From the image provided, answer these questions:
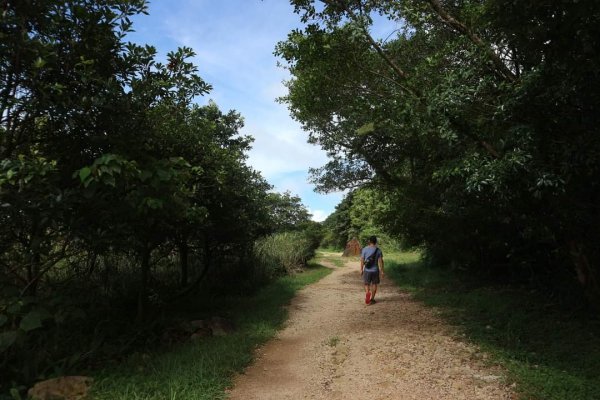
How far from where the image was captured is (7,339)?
14.8ft

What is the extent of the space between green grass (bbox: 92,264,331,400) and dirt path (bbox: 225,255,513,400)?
0.77ft

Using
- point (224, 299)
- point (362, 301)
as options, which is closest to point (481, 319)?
point (362, 301)

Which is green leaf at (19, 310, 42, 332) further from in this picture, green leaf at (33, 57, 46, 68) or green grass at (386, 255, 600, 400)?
green grass at (386, 255, 600, 400)

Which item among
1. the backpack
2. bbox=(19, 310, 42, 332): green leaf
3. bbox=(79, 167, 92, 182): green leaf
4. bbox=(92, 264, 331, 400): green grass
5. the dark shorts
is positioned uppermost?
bbox=(79, 167, 92, 182): green leaf

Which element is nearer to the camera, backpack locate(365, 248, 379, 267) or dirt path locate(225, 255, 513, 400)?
dirt path locate(225, 255, 513, 400)

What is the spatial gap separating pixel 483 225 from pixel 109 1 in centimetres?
887

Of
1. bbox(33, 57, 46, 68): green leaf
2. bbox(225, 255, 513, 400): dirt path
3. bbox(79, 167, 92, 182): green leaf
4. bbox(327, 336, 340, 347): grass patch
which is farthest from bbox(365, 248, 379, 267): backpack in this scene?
bbox(33, 57, 46, 68): green leaf

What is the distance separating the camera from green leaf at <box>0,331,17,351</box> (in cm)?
446

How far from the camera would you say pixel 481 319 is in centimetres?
818

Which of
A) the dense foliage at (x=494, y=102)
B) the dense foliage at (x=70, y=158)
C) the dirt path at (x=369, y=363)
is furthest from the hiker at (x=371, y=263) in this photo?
the dense foliage at (x=70, y=158)

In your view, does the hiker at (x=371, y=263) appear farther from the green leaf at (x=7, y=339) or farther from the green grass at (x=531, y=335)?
the green leaf at (x=7, y=339)

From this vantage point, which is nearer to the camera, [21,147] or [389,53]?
[21,147]

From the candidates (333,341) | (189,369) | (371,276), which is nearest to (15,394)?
(189,369)

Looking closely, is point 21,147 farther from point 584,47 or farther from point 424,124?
point 584,47
